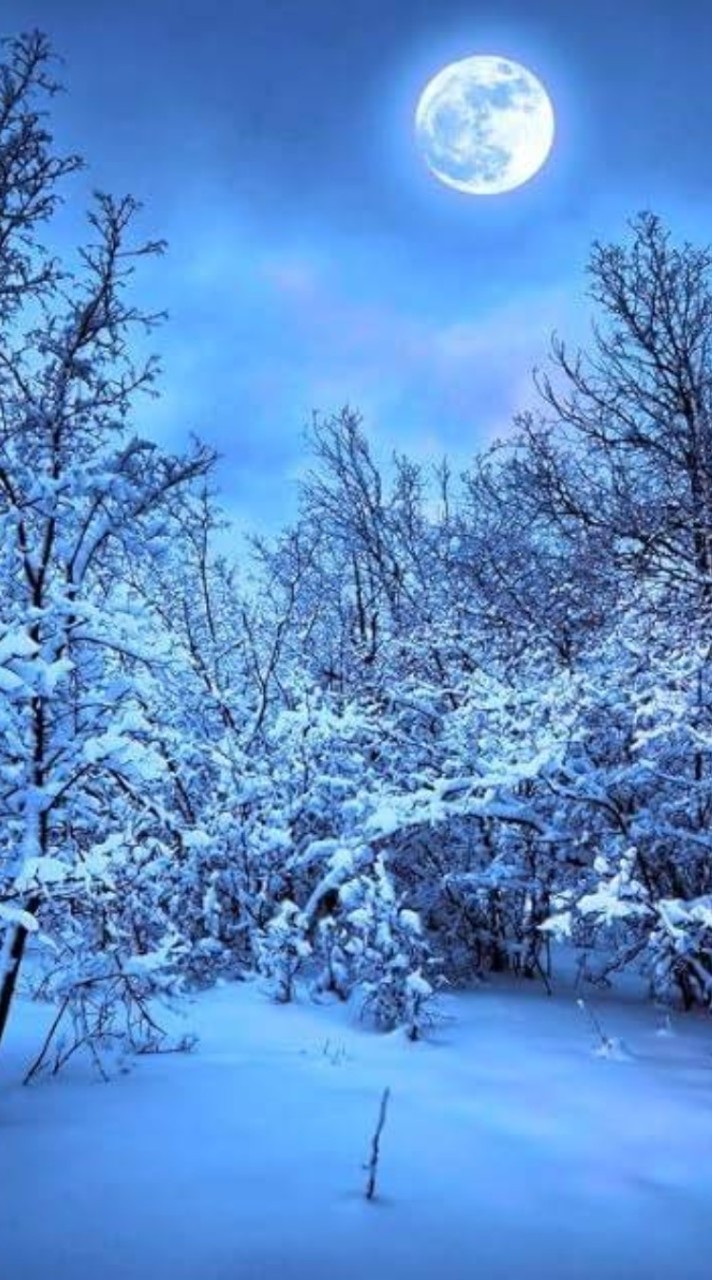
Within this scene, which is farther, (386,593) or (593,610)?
(386,593)

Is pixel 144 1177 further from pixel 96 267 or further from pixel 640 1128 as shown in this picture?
pixel 96 267

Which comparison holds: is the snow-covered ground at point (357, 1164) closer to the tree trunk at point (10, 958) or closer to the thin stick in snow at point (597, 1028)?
the thin stick in snow at point (597, 1028)

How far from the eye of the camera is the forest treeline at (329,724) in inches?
210

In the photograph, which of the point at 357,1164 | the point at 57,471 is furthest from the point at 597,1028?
the point at 57,471

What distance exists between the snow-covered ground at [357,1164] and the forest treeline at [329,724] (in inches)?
29.6

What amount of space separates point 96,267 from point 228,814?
5.31m

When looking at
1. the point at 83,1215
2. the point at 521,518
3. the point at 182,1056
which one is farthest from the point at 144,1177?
the point at 521,518

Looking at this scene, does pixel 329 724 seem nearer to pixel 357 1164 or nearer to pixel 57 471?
pixel 57 471

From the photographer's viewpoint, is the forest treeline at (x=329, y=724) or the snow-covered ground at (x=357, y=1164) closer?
the snow-covered ground at (x=357, y=1164)

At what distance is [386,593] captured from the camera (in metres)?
17.7

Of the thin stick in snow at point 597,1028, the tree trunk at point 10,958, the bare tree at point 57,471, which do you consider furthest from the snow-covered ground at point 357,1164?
the bare tree at point 57,471

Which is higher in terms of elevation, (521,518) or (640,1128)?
(521,518)

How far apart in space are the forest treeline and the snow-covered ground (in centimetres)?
75

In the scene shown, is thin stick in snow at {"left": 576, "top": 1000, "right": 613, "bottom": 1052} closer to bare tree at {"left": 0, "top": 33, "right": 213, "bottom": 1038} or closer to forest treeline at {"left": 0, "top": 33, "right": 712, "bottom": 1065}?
forest treeline at {"left": 0, "top": 33, "right": 712, "bottom": 1065}
